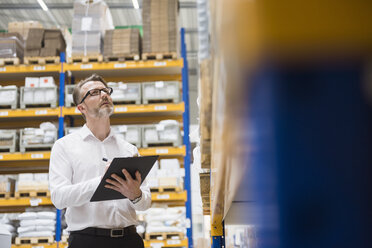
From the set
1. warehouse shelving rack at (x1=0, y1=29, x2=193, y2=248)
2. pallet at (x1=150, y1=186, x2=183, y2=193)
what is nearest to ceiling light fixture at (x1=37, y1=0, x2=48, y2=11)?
warehouse shelving rack at (x1=0, y1=29, x2=193, y2=248)

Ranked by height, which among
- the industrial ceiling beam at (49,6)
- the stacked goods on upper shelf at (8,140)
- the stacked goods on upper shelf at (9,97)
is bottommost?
the stacked goods on upper shelf at (8,140)

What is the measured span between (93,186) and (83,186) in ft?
0.22

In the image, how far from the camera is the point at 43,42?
23.0 feet

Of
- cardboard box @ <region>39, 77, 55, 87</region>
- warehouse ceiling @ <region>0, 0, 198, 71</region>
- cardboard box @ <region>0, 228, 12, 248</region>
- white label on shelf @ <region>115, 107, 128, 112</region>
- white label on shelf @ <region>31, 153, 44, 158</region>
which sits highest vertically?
warehouse ceiling @ <region>0, 0, 198, 71</region>

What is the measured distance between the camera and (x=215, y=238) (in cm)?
283

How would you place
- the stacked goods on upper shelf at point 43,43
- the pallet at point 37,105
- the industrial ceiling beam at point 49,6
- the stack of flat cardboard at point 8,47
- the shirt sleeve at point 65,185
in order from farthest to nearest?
1. the industrial ceiling beam at point 49,6
2. the stack of flat cardboard at point 8,47
3. the stacked goods on upper shelf at point 43,43
4. the pallet at point 37,105
5. the shirt sleeve at point 65,185

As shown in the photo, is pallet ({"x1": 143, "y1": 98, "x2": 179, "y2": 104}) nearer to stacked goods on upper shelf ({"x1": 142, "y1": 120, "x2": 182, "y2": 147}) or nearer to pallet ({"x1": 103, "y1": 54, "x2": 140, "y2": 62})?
stacked goods on upper shelf ({"x1": 142, "y1": 120, "x2": 182, "y2": 147})

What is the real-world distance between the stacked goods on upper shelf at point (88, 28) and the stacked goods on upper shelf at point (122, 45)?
141 millimetres

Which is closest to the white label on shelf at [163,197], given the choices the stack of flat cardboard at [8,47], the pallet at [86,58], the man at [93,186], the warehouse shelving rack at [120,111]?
the warehouse shelving rack at [120,111]

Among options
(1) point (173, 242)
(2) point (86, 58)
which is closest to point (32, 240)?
(1) point (173, 242)

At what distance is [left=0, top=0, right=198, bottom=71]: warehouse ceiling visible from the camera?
39.0ft

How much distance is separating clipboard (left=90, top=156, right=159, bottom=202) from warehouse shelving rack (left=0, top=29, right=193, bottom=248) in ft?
12.1

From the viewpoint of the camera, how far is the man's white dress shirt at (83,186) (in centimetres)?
258

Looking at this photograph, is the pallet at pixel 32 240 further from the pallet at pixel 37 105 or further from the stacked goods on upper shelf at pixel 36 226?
the pallet at pixel 37 105
